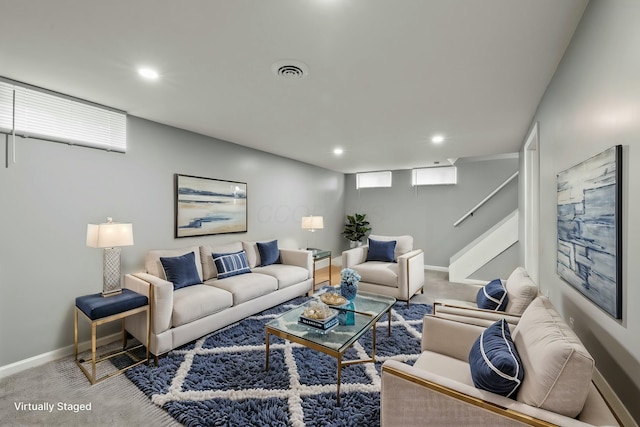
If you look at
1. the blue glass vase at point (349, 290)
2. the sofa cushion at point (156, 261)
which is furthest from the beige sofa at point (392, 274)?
the sofa cushion at point (156, 261)

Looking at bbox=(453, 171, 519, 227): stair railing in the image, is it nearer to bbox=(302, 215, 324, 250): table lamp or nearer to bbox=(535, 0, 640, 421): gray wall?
bbox=(302, 215, 324, 250): table lamp

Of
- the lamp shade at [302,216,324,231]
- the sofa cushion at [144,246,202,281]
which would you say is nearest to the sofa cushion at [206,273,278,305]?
the sofa cushion at [144,246,202,281]

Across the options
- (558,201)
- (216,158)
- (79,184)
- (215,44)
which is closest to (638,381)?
(558,201)

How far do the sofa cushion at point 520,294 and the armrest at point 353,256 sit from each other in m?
2.48

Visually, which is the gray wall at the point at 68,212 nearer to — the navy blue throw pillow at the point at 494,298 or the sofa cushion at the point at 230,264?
the sofa cushion at the point at 230,264

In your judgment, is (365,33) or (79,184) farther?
(79,184)

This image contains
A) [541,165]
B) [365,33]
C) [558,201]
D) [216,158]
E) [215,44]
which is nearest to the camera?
[365,33]

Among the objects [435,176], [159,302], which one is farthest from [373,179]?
[159,302]

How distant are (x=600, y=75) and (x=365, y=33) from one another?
1.19m

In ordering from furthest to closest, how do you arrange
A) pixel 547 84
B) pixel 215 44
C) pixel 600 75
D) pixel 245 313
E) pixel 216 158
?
pixel 216 158 < pixel 245 313 < pixel 547 84 < pixel 215 44 < pixel 600 75

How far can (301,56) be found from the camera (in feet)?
6.29

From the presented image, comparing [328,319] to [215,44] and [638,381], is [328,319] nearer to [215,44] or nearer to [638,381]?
[638,381]

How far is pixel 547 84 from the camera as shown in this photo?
230cm

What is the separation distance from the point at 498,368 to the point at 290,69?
2171 mm
